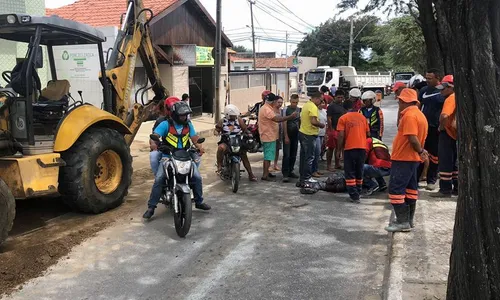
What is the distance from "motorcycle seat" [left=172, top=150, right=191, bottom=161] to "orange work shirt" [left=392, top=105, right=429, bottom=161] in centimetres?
258

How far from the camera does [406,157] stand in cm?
559

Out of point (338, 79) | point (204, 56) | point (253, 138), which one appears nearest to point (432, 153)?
point (253, 138)

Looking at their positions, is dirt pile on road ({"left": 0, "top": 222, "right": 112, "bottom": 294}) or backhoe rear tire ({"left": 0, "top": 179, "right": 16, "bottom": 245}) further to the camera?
backhoe rear tire ({"left": 0, "top": 179, "right": 16, "bottom": 245})

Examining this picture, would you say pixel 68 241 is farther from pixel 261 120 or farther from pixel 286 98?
pixel 286 98

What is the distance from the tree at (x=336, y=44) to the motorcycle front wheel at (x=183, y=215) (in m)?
57.7

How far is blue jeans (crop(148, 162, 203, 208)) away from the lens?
19.9 feet

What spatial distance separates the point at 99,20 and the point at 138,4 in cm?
1075

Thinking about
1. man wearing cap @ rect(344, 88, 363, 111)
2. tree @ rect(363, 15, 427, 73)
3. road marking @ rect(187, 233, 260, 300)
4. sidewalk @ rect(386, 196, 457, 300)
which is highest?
tree @ rect(363, 15, 427, 73)

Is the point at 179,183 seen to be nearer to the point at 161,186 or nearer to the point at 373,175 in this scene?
the point at 161,186

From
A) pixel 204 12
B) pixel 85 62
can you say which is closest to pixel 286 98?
pixel 204 12

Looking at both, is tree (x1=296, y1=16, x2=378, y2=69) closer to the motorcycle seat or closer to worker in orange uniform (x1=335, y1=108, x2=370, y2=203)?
worker in orange uniform (x1=335, y1=108, x2=370, y2=203)

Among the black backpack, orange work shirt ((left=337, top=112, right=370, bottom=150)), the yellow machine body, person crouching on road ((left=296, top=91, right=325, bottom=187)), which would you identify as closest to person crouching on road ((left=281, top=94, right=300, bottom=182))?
person crouching on road ((left=296, top=91, right=325, bottom=187))

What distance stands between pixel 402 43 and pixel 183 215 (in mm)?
35751

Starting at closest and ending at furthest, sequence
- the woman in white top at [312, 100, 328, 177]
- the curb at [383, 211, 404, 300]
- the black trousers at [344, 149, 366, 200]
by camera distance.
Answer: the curb at [383, 211, 404, 300]
the black trousers at [344, 149, 366, 200]
the woman in white top at [312, 100, 328, 177]
